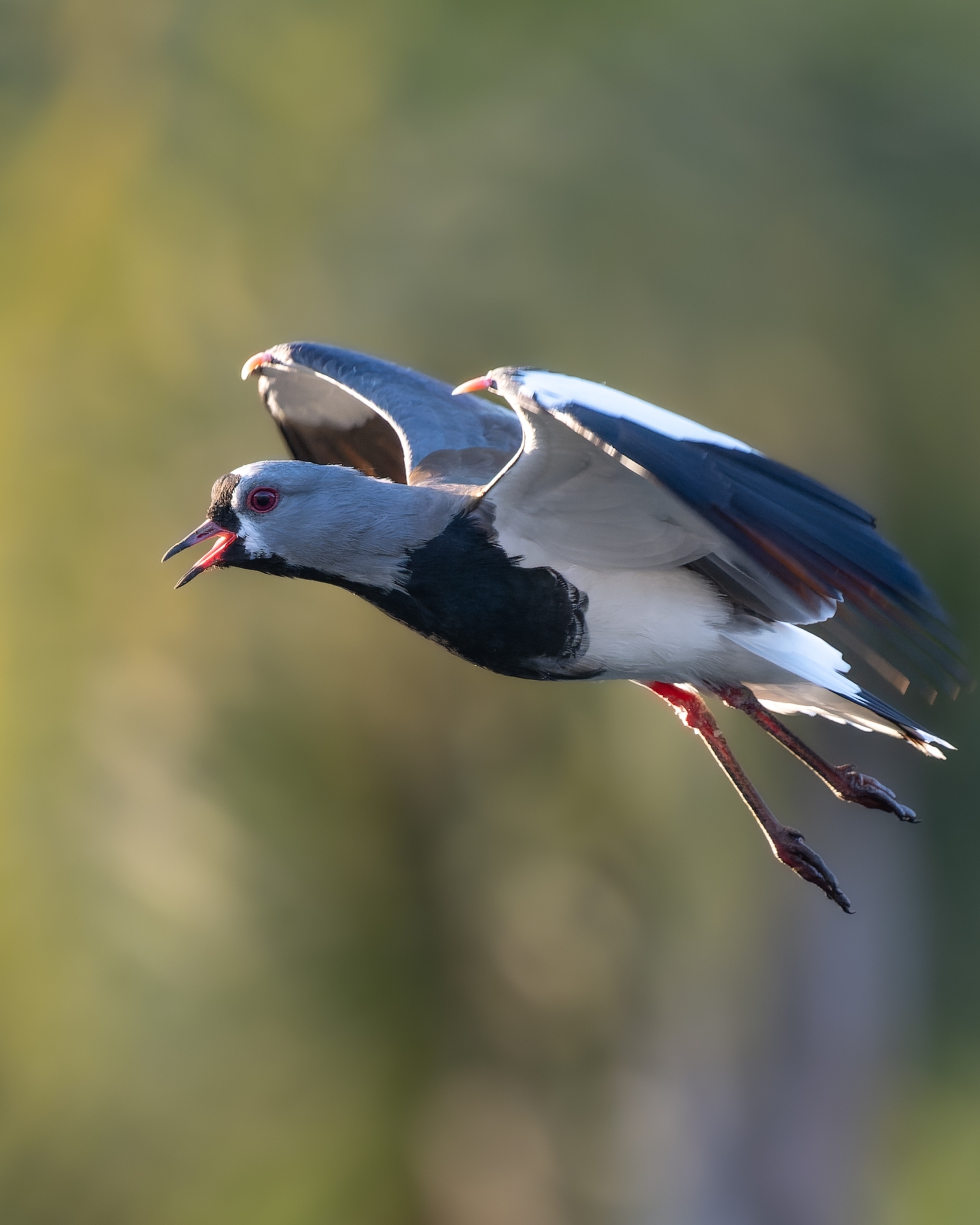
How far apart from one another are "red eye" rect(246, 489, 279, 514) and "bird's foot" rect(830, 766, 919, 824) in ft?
6.68

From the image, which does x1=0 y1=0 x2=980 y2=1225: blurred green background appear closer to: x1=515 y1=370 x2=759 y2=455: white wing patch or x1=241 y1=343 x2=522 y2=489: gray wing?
x1=241 y1=343 x2=522 y2=489: gray wing

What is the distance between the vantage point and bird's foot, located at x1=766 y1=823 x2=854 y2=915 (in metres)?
5.07

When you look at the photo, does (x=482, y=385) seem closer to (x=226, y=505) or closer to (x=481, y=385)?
(x=481, y=385)

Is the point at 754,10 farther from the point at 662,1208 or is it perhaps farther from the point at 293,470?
the point at 662,1208

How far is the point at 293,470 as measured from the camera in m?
4.55

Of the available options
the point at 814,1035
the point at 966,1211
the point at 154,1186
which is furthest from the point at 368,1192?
the point at 966,1211

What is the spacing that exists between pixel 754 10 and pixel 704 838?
5272 mm

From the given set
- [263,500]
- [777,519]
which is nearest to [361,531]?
[263,500]

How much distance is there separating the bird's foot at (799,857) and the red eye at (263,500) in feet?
6.41

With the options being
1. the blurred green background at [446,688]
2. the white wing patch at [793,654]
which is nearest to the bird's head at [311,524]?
the white wing patch at [793,654]

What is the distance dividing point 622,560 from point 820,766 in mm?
1142

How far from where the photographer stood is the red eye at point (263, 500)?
4.56 m

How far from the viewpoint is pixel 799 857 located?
16.9ft

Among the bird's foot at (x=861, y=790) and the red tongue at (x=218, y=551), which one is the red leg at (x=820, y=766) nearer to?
the bird's foot at (x=861, y=790)
